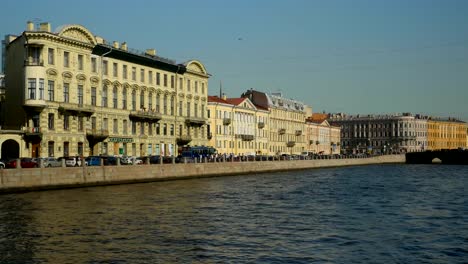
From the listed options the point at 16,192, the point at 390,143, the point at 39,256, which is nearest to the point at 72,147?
the point at 16,192

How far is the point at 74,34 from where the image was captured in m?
62.4

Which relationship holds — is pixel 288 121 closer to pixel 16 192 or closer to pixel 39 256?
pixel 16 192

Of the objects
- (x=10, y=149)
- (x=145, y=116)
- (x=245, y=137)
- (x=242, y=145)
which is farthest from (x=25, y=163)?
(x=242, y=145)

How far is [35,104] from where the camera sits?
5759 cm

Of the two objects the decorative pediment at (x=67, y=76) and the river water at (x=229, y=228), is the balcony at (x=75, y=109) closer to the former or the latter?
the decorative pediment at (x=67, y=76)

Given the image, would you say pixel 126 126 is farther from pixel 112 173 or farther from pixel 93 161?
pixel 112 173

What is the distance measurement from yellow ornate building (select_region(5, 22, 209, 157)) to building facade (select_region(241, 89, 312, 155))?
42844 mm

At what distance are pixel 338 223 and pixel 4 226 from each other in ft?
43.8

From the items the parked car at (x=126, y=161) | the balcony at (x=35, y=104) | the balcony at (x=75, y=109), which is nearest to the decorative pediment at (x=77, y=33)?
the balcony at (x=75, y=109)

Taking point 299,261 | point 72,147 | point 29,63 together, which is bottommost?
point 299,261

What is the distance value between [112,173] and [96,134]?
15.5m

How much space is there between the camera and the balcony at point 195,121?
82838mm

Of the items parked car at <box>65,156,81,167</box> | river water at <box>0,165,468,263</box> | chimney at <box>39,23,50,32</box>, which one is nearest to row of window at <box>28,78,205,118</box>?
chimney at <box>39,23,50,32</box>

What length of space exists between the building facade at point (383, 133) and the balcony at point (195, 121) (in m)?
106
